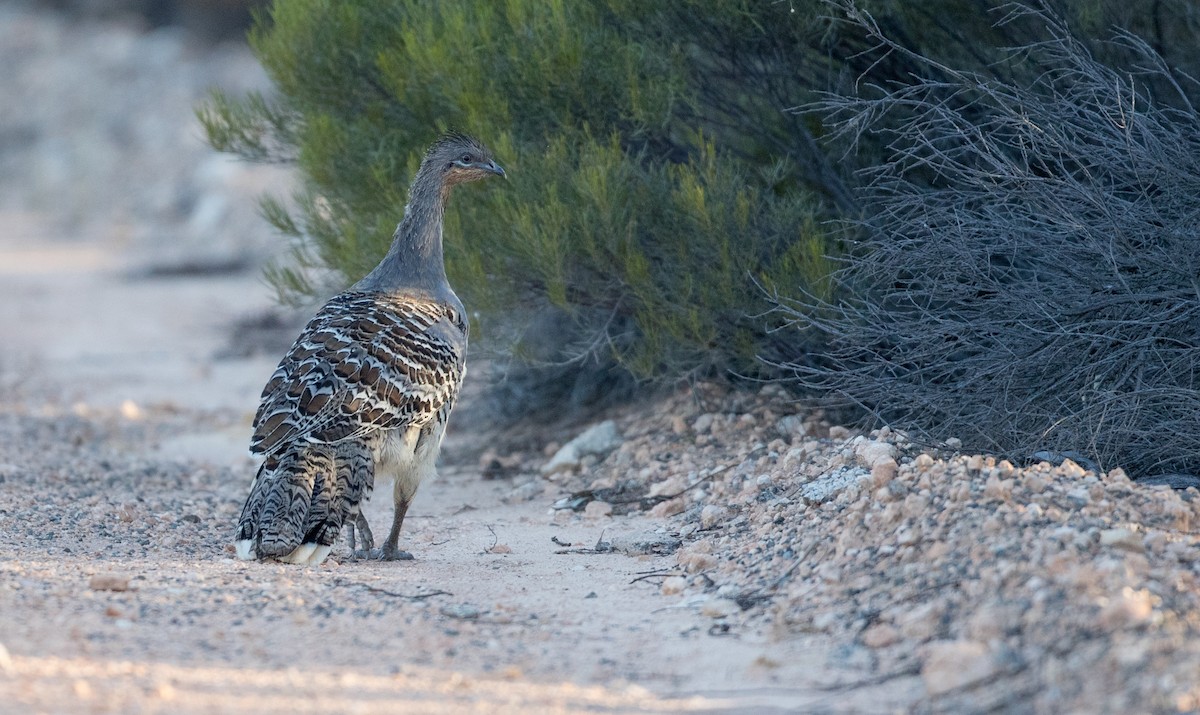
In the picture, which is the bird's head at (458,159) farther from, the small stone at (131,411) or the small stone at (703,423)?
the small stone at (131,411)

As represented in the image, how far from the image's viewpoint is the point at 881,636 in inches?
172

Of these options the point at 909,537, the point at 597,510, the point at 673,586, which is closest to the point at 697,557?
the point at 673,586

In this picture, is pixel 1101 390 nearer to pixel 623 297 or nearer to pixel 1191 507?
pixel 1191 507

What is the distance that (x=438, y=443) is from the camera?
6641mm

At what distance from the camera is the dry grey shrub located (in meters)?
5.89

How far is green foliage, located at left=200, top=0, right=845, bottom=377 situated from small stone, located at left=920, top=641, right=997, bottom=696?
338 centimetres

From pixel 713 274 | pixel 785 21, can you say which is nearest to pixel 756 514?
pixel 713 274

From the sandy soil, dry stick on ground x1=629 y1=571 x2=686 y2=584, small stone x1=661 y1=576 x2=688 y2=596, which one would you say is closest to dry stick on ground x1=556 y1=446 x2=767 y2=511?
the sandy soil

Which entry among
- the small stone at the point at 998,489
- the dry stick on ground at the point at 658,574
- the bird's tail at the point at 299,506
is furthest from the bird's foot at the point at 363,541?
the small stone at the point at 998,489

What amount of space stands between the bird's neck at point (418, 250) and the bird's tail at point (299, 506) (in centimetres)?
131

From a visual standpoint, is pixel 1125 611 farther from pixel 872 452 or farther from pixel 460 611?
pixel 460 611

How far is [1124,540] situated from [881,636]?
2.87ft

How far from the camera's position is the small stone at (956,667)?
391 centimetres

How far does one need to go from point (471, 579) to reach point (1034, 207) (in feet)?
10.8
